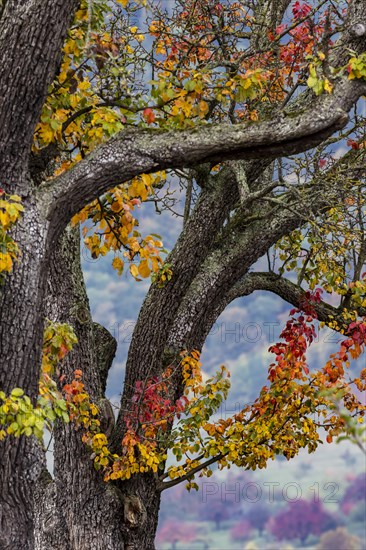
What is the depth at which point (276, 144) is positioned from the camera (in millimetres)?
6844

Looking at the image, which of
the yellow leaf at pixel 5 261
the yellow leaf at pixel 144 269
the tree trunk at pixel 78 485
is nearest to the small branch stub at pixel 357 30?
the yellow leaf at pixel 144 269

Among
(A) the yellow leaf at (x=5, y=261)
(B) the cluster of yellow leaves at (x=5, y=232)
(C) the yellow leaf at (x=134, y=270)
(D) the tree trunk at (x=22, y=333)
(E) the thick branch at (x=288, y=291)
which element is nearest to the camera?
(B) the cluster of yellow leaves at (x=5, y=232)

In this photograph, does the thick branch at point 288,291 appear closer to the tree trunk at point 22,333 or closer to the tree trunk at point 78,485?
the tree trunk at point 78,485

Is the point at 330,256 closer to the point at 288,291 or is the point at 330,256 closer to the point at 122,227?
the point at 288,291

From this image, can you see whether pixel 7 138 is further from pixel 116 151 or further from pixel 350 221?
pixel 350 221

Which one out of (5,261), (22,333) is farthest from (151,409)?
(5,261)

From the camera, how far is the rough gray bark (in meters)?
6.54

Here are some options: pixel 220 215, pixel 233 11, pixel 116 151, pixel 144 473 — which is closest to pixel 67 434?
pixel 144 473

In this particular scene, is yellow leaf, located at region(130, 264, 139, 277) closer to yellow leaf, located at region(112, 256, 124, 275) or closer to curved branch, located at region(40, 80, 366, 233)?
yellow leaf, located at region(112, 256, 124, 275)

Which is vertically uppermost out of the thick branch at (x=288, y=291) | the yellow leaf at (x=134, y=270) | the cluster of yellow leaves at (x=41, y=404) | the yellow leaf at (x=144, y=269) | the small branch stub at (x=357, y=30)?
the small branch stub at (x=357, y=30)

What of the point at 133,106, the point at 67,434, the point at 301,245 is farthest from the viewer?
the point at 301,245

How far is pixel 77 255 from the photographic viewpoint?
9516 mm

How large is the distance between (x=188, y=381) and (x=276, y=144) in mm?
3710

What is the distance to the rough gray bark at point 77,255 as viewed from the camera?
654 cm
